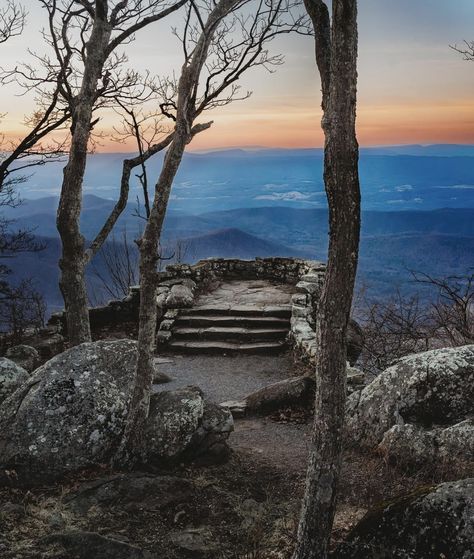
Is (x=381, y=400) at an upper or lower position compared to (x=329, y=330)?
lower

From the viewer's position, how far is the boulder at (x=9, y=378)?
781cm

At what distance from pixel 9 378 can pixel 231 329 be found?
6.68 meters

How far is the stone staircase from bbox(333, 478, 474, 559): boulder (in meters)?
9.05

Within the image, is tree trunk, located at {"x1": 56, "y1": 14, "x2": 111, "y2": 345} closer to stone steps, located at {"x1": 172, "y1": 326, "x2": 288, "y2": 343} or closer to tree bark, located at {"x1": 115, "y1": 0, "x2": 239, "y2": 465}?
tree bark, located at {"x1": 115, "y1": 0, "x2": 239, "y2": 465}

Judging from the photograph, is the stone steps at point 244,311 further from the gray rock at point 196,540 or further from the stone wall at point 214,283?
the gray rock at point 196,540

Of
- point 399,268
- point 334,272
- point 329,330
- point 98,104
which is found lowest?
point 399,268

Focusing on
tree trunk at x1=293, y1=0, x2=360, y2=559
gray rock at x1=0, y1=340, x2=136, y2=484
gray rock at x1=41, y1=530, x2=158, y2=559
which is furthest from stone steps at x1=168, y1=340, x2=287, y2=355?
tree trunk at x1=293, y1=0, x2=360, y2=559

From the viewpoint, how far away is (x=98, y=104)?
535 inches

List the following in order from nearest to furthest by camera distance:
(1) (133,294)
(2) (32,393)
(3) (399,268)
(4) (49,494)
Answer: (4) (49,494)
(2) (32,393)
(1) (133,294)
(3) (399,268)

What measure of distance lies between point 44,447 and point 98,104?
9.96 m

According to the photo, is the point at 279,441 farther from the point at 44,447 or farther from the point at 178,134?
the point at 178,134

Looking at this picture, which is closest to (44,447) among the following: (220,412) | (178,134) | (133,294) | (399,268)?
(220,412)

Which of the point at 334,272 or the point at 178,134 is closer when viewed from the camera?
the point at 334,272

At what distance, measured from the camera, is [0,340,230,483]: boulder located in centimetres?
591
